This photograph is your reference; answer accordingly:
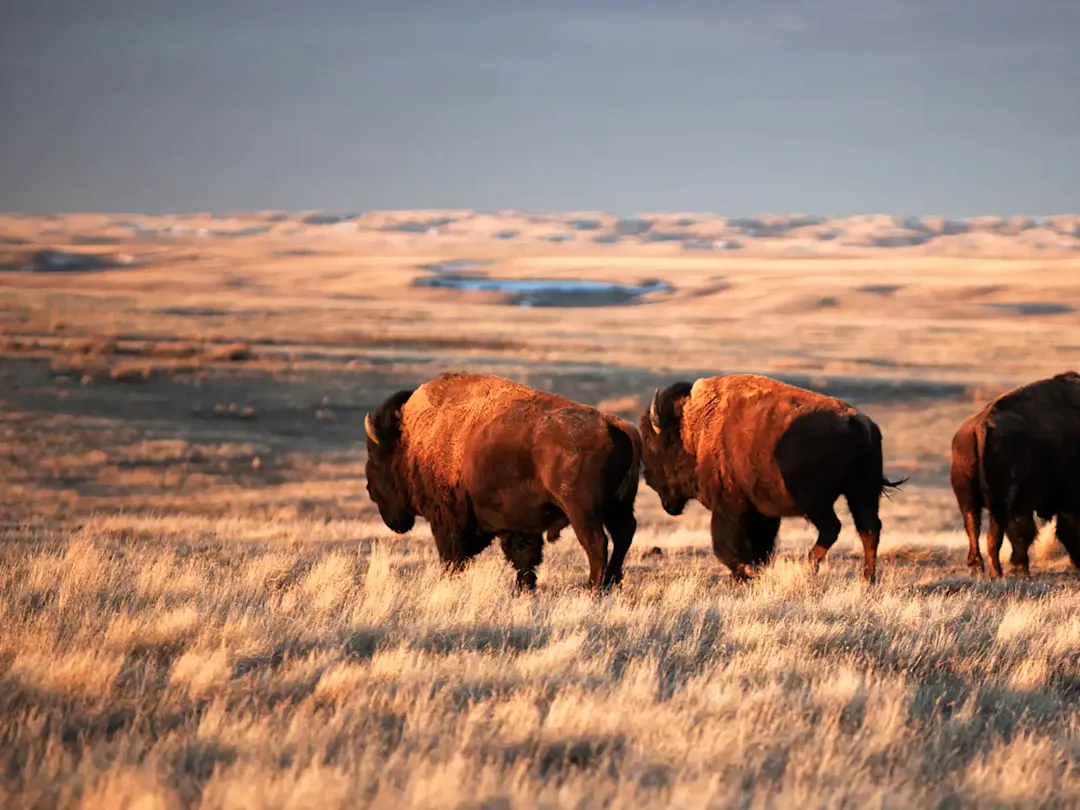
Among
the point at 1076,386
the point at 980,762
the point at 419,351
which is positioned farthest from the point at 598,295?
the point at 980,762

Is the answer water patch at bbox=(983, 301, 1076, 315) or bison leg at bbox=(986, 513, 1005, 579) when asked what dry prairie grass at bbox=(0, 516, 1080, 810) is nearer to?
bison leg at bbox=(986, 513, 1005, 579)

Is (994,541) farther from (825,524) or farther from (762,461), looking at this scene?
(762,461)

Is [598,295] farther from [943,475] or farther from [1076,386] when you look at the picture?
[1076,386]

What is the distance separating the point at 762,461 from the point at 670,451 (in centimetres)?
132

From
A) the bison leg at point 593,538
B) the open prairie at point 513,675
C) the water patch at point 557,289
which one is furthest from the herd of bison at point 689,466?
the water patch at point 557,289

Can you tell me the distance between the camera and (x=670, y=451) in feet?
41.7

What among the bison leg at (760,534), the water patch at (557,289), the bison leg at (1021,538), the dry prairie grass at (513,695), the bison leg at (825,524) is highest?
the dry prairie grass at (513,695)

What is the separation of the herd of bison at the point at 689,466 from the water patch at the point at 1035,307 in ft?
282

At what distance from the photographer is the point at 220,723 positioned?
5.93 metres

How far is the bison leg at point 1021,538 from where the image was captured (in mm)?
13297

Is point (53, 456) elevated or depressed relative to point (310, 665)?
depressed

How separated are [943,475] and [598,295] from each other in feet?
298

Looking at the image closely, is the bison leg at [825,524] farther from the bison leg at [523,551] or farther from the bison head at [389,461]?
the bison head at [389,461]

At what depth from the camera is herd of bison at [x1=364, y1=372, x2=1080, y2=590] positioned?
33.8ft
